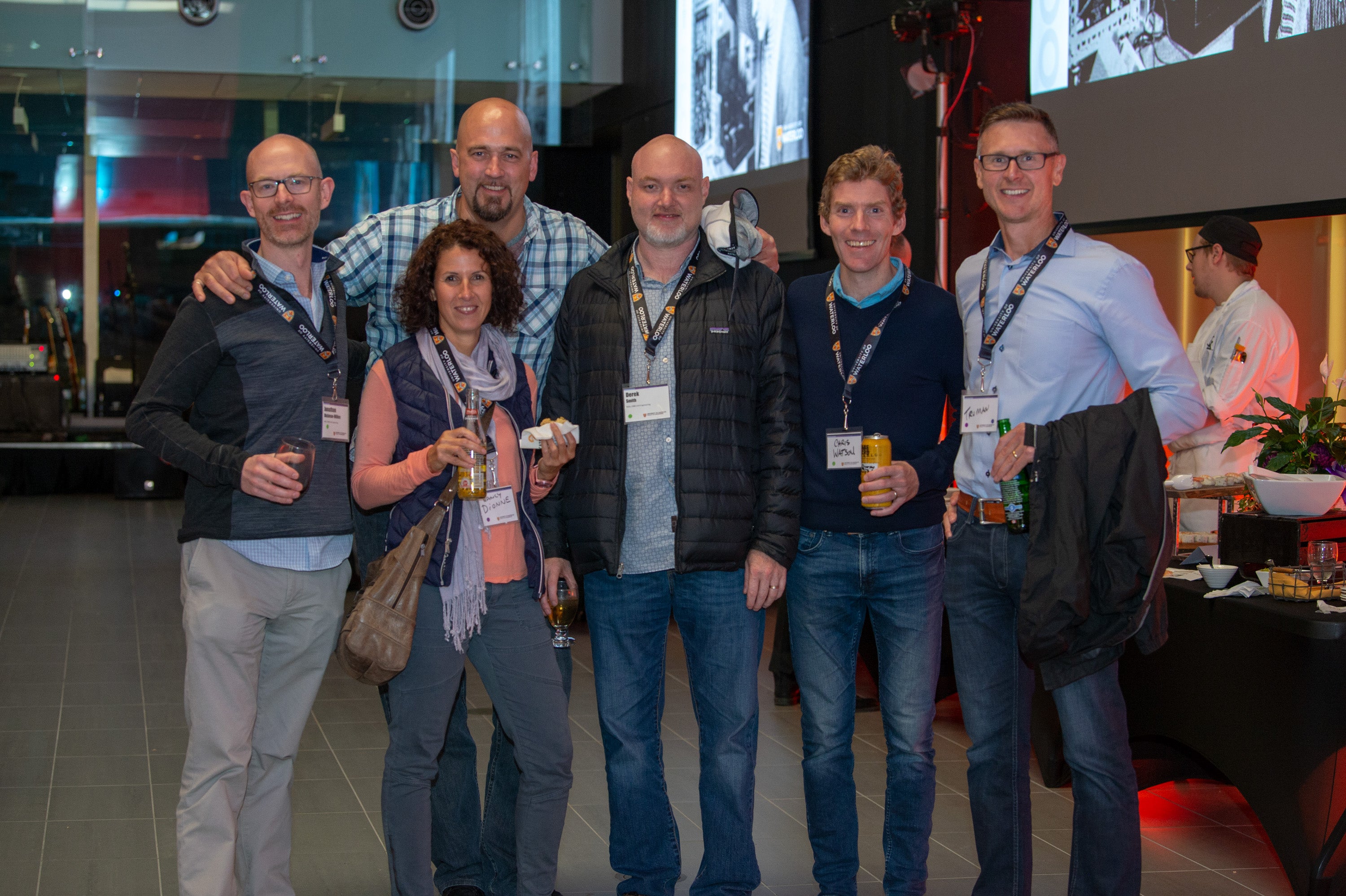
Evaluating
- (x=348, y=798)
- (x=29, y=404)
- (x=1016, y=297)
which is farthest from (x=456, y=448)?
(x=29, y=404)

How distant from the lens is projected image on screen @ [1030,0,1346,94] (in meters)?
4.99

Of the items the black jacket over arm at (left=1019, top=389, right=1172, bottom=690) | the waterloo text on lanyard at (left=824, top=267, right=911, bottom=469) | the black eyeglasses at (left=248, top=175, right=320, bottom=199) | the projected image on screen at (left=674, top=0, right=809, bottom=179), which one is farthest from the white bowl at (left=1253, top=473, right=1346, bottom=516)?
the projected image on screen at (left=674, top=0, right=809, bottom=179)

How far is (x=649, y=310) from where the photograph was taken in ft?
9.57

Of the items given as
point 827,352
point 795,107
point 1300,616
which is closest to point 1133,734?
point 1300,616

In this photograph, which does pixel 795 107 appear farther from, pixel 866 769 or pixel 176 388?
pixel 176 388

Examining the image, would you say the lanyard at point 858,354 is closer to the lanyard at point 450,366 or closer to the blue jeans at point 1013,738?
the blue jeans at point 1013,738

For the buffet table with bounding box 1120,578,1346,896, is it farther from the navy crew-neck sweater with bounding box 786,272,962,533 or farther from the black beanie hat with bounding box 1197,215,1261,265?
the black beanie hat with bounding box 1197,215,1261,265

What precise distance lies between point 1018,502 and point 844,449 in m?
0.39

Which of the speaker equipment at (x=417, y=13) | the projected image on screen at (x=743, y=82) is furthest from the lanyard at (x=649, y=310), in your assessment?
the speaker equipment at (x=417, y=13)

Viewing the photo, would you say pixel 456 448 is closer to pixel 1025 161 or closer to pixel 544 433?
pixel 544 433

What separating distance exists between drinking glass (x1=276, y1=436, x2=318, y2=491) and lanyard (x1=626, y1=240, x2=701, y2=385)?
0.78 m

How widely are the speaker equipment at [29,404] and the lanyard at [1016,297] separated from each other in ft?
40.7

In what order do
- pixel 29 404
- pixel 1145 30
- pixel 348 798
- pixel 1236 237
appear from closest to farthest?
1. pixel 348 798
2. pixel 1236 237
3. pixel 1145 30
4. pixel 29 404

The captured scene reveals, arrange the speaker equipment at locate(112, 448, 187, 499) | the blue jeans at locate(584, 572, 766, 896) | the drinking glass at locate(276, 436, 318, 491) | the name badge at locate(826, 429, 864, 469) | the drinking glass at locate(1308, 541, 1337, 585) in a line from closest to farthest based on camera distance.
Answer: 1. the drinking glass at locate(276, 436, 318, 491)
2. the name badge at locate(826, 429, 864, 469)
3. the blue jeans at locate(584, 572, 766, 896)
4. the drinking glass at locate(1308, 541, 1337, 585)
5. the speaker equipment at locate(112, 448, 187, 499)
